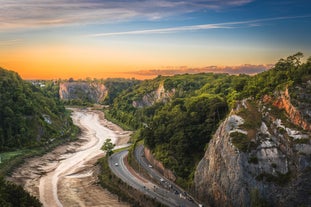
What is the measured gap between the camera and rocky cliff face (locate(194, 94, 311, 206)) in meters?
51.8

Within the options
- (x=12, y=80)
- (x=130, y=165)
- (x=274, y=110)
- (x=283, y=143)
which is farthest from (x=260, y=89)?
(x=12, y=80)

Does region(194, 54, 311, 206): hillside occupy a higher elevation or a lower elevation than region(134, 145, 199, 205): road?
higher

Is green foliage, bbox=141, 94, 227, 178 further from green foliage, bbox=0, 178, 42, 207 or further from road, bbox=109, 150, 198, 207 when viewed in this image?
green foliage, bbox=0, 178, 42, 207

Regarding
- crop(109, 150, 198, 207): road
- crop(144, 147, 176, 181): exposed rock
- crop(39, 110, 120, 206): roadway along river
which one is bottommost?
crop(39, 110, 120, 206): roadway along river

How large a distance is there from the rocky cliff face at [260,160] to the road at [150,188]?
4036 millimetres

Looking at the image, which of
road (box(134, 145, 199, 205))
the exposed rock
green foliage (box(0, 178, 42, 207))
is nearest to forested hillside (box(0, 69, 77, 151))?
road (box(134, 145, 199, 205))

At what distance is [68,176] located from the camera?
91.6 metres

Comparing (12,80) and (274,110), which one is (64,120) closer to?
(12,80)

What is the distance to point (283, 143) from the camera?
180 feet

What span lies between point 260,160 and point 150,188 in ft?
82.6

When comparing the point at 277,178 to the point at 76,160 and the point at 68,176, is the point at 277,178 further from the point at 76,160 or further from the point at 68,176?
the point at 76,160

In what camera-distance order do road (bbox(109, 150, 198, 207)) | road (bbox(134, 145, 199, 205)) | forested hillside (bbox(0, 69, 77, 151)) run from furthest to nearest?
forested hillside (bbox(0, 69, 77, 151)) < road (bbox(134, 145, 199, 205)) < road (bbox(109, 150, 198, 207))

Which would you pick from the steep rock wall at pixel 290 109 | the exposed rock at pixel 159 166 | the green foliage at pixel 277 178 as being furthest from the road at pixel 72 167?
the steep rock wall at pixel 290 109

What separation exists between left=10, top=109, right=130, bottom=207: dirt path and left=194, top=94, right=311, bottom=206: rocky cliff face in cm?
2225
